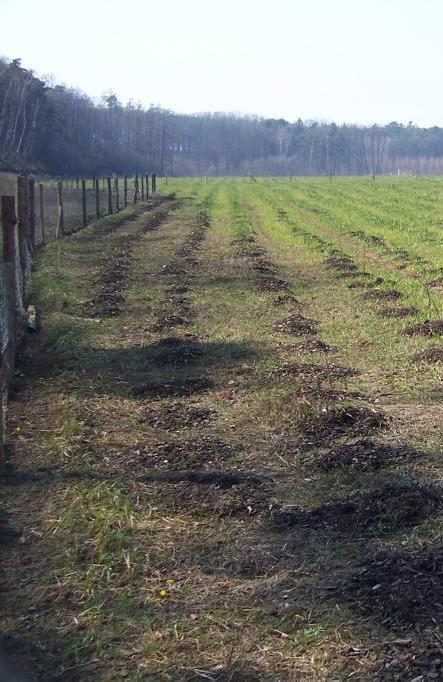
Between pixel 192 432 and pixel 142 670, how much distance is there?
320 cm

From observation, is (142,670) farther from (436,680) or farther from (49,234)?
(49,234)

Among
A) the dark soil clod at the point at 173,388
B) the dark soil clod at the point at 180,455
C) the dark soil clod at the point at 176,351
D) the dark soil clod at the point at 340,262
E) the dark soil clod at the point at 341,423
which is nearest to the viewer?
the dark soil clod at the point at 180,455

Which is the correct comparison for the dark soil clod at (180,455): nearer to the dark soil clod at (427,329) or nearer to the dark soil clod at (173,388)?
the dark soil clod at (173,388)

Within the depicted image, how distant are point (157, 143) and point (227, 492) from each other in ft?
479

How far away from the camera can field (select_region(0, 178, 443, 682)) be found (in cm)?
406

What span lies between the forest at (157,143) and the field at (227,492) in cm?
4788

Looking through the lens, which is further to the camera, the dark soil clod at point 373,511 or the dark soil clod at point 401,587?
the dark soil clod at point 373,511

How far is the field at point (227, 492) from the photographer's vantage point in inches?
160

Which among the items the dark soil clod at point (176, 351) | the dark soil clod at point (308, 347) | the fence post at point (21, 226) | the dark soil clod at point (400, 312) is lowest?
the dark soil clod at point (176, 351)

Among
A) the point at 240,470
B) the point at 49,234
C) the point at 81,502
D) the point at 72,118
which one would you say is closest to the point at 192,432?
the point at 240,470

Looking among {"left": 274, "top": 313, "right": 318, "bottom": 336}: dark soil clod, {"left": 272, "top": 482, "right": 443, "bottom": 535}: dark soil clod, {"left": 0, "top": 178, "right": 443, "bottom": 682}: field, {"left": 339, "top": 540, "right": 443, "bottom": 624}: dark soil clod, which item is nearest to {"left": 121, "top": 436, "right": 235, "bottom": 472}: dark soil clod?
{"left": 0, "top": 178, "right": 443, "bottom": 682}: field

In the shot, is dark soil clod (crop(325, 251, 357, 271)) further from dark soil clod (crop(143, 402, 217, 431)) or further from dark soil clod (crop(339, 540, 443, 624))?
dark soil clod (crop(339, 540, 443, 624))

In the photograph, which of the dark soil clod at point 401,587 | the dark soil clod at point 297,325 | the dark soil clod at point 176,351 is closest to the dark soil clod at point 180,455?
the dark soil clod at point 401,587

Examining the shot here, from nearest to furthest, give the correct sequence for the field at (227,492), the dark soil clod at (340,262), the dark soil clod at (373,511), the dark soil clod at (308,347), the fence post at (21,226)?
the field at (227,492)
the dark soil clod at (373,511)
the dark soil clod at (308,347)
the fence post at (21,226)
the dark soil clod at (340,262)
